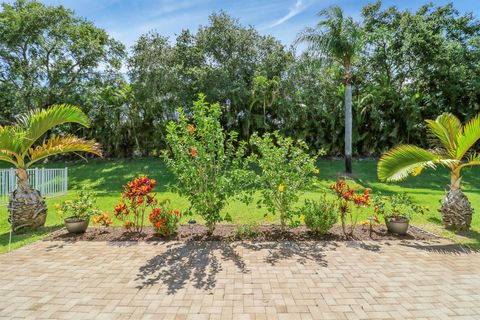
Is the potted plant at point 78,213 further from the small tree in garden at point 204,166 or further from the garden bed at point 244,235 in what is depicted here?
the small tree in garden at point 204,166

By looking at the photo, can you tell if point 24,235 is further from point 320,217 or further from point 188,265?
point 320,217

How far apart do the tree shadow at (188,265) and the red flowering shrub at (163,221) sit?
1.21 ft

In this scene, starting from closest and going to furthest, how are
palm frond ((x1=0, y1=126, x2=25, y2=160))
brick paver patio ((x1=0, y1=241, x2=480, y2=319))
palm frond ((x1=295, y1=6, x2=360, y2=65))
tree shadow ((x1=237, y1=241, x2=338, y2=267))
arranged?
1. brick paver patio ((x1=0, y1=241, x2=480, y2=319))
2. tree shadow ((x1=237, y1=241, x2=338, y2=267))
3. palm frond ((x1=0, y1=126, x2=25, y2=160))
4. palm frond ((x1=295, y1=6, x2=360, y2=65))

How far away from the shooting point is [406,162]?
531cm

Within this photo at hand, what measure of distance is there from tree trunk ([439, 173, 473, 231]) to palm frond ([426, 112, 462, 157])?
545mm

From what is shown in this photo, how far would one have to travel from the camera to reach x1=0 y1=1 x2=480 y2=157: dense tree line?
13.8m

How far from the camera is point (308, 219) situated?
4902mm

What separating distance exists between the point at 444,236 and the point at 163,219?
4.92 m

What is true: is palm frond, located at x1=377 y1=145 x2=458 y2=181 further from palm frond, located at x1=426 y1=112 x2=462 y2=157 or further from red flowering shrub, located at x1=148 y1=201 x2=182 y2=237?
red flowering shrub, located at x1=148 y1=201 x2=182 y2=237

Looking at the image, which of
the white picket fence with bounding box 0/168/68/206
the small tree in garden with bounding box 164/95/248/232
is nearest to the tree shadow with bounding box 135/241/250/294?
the small tree in garden with bounding box 164/95/248/232

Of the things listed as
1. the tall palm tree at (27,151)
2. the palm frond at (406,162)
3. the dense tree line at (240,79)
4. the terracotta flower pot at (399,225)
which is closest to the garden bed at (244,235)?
the terracotta flower pot at (399,225)

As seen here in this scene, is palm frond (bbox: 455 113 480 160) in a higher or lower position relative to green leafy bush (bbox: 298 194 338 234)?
higher

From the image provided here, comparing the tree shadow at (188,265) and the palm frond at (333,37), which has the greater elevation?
the palm frond at (333,37)

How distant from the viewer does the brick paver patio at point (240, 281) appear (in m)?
2.69
